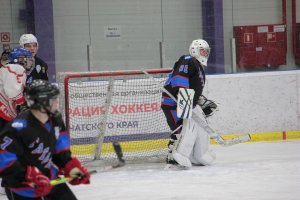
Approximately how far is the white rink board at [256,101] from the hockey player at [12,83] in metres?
2.74

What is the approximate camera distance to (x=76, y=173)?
9.27 feet

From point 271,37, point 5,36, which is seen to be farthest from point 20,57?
point 271,37

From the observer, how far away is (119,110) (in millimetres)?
6465

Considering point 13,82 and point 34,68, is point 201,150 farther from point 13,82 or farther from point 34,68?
point 13,82

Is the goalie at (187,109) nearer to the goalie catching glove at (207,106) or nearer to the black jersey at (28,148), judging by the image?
the goalie catching glove at (207,106)

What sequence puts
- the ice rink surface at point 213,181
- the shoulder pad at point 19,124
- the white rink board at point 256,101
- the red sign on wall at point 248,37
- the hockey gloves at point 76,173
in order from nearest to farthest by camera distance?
the shoulder pad at point 19,124 < the hockey gloves at point 76,173 < the ice rink surface at point 213,181 < the white rink board at point 256,101 < the red sign on wall at point 248,37

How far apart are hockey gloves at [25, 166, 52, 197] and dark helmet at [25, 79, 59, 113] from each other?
0.25m

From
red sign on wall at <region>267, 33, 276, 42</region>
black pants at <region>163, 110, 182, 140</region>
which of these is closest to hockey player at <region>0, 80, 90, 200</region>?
black pants at <region>163, 110, 182, 140</region>

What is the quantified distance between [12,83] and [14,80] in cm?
2

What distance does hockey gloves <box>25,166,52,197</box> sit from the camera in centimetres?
260

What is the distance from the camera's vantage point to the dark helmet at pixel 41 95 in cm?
274

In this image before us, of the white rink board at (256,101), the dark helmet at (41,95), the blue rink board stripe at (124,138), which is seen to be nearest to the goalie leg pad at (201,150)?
the blue rink board stripe at (124,138)

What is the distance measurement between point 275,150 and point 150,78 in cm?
133

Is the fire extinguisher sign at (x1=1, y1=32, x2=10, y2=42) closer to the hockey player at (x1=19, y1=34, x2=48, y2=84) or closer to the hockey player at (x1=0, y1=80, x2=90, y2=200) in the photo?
the hockey player at (x1=19, y1=34, x2=48, y2=84)
